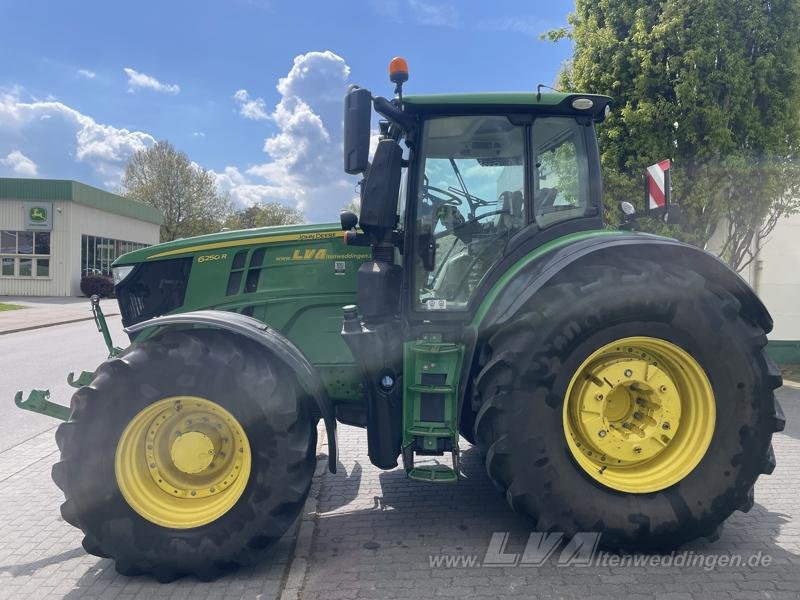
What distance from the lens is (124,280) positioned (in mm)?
4035

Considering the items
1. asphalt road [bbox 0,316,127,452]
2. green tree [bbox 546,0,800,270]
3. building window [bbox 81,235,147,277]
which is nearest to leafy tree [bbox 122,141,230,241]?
building window [bbox 81,235,147,277]

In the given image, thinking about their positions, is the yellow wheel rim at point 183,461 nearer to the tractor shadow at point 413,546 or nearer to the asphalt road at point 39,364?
the tractor shadow at point 413,546

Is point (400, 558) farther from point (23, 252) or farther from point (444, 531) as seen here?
point (23, 252)

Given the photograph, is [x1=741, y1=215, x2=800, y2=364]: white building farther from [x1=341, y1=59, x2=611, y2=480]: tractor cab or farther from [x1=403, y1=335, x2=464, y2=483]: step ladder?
[x1=403, y1=335, x2=464, y2=483]: step ladder

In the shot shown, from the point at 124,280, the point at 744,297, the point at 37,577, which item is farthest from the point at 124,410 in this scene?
the point at 744,297

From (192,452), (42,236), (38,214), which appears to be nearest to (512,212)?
(192,452)

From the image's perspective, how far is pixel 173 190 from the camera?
3972 cm

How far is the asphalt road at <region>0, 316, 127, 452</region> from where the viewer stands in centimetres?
610

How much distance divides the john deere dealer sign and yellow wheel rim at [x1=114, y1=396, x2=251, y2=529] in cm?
2908

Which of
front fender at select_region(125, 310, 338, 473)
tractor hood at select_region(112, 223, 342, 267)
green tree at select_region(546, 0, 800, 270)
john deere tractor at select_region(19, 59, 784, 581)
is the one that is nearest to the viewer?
john deere tractor at select_region(19, 59, 784, 581)

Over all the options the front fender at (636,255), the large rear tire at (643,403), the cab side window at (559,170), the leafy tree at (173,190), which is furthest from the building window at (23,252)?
the large rear tire at (643,403)

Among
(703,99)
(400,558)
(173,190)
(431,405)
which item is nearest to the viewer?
(400,558)

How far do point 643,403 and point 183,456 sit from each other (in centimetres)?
248

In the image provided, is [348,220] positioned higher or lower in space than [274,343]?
higher
